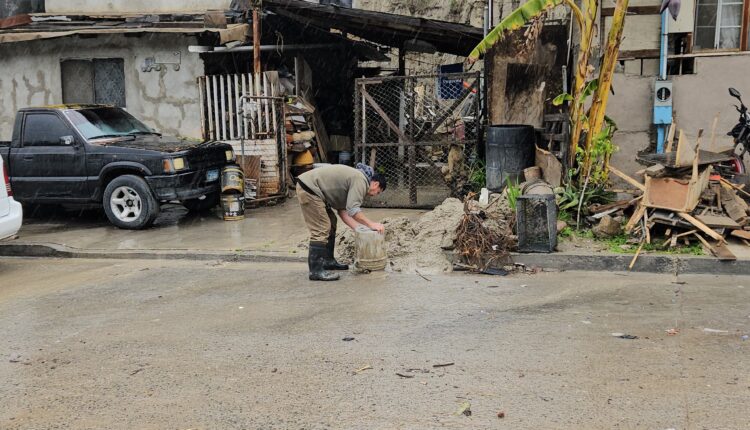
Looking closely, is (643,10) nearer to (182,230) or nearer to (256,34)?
(256,34)

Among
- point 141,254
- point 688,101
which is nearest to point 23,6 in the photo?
point 141,254

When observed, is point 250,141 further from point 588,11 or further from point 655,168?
point 655,168

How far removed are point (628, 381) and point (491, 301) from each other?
7.21 feet

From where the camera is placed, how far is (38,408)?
4.54 meters

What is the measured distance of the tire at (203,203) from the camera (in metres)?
11.8

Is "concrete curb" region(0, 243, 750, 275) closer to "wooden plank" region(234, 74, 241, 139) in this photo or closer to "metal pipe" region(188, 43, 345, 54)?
"wooden plank" region(234, 74, 241, 139)

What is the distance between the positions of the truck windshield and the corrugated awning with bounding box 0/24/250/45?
6.33 ft

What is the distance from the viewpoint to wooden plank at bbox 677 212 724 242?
26.0 ft

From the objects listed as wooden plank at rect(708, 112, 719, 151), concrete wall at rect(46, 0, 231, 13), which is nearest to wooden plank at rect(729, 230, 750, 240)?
wooden plank at rect(708, 112, 719, 151)

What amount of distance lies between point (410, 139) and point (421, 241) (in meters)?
3.30

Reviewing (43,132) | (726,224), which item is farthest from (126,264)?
(726,224)

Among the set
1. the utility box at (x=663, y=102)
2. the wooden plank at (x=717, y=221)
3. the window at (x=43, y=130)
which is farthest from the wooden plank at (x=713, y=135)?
the window at (x=43, y=130)

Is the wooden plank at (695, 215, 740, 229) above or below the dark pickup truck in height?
below

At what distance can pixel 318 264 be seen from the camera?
7828 millimetres
